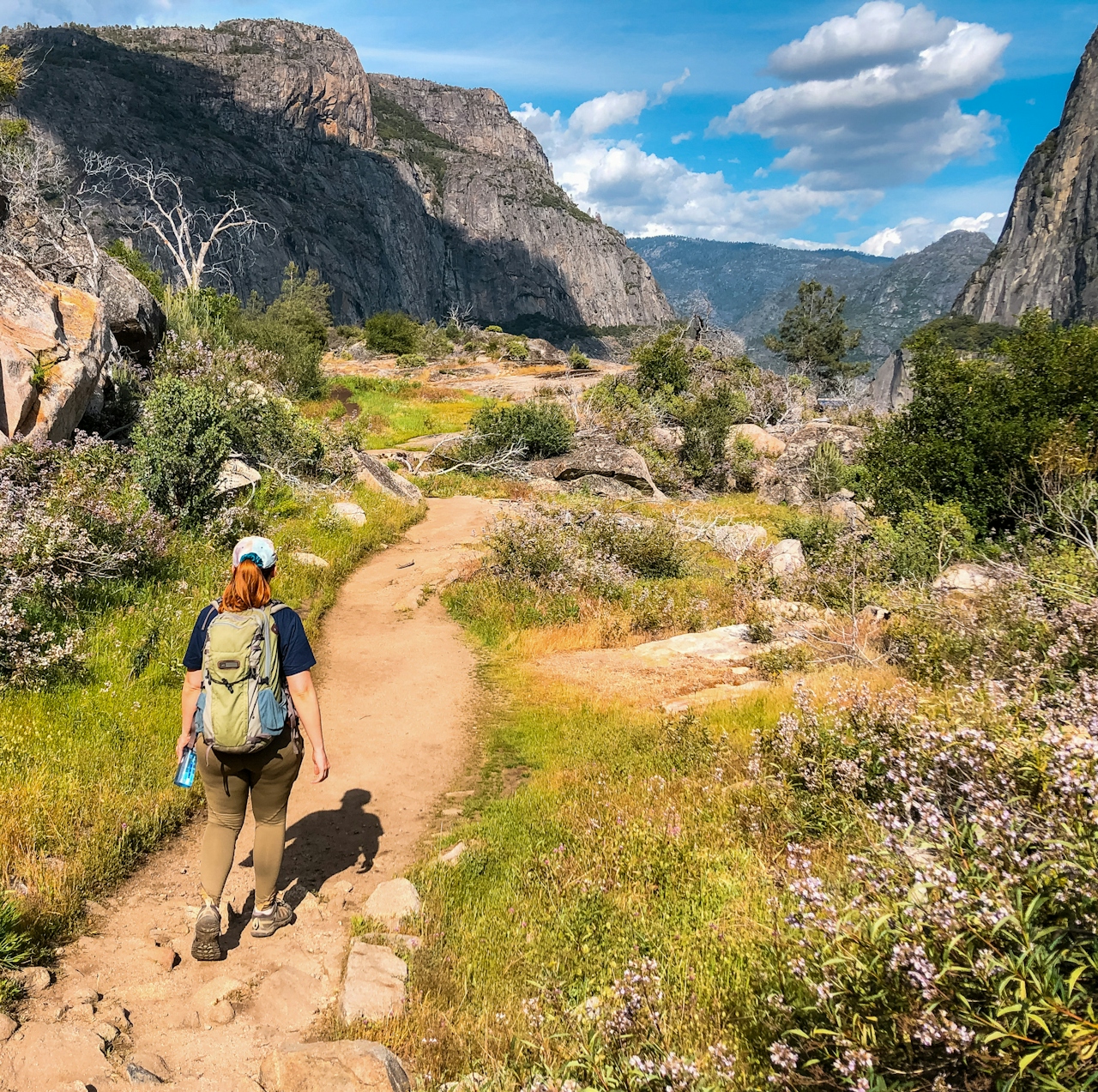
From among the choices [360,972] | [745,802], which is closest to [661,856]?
[745,802]

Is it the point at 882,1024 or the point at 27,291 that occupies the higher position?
the point at 27,291

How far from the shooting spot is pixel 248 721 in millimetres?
3834

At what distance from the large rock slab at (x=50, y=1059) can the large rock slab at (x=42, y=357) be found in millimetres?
7916

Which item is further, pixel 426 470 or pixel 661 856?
pixel 426 470

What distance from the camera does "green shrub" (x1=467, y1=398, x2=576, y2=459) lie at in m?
23.0

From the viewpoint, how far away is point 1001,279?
12838cm

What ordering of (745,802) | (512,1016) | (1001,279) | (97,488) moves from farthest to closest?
(1001,279), (97,488), (745,802), (512,1016)

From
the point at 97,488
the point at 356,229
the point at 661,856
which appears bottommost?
the point at 661,856

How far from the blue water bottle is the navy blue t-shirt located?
48cm

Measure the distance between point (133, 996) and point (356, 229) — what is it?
166741 mm

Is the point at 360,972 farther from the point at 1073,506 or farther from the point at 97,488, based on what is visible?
the point at 1073,506

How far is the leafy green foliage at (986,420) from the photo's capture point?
12.2m

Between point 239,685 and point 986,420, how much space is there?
13.8 metres

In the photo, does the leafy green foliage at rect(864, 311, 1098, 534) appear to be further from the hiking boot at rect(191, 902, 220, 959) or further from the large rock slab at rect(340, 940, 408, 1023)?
the hiking boot at rect(191, 902, 220, 959)
